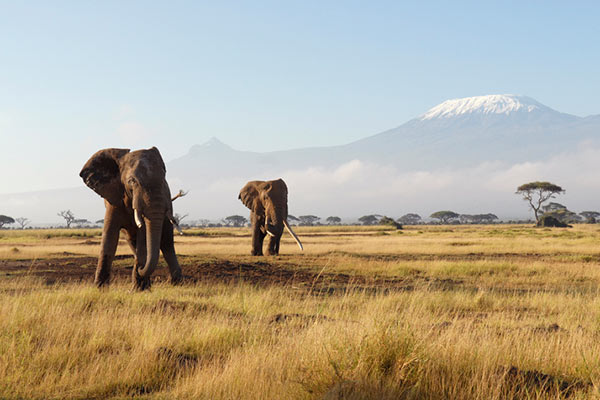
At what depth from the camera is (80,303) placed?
10141mm

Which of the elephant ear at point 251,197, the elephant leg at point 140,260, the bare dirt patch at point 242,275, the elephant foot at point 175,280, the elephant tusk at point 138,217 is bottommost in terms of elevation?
the bare dirt patch at point 242,275

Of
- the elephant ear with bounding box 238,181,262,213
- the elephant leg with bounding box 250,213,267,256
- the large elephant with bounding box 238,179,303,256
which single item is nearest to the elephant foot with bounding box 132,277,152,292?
the large elephant with bounding box 238,179,303,256

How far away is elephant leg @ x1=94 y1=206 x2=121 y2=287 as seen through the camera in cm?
1299

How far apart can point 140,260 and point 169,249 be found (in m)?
1.02

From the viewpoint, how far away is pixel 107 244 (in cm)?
1300

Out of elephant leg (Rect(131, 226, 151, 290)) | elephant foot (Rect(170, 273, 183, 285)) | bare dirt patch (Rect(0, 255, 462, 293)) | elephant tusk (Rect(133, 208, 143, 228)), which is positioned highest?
elephant tusk (Rect(133, 208, 143, 228))

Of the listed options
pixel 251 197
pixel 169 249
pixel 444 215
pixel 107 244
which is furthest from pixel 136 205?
pixel 444 215

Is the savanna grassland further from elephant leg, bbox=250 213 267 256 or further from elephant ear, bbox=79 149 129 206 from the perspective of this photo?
elephant leg, bbox=250 213 267 256

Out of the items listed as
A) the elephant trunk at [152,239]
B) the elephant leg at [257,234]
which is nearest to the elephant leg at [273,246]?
the elephant leg at [257,234]

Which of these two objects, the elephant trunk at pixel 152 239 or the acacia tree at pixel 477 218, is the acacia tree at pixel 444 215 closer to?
the acacia tree at pixel 477 218

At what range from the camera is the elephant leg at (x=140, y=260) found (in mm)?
12656

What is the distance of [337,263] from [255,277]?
5234 mm

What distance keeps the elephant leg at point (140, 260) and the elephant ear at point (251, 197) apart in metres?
14.1

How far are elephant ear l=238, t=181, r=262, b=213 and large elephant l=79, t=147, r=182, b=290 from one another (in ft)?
42.7
